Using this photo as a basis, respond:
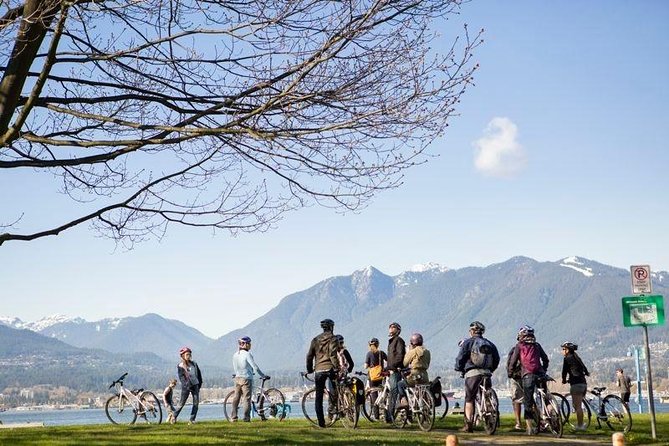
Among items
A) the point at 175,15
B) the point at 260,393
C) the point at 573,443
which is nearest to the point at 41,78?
the point at 175,15

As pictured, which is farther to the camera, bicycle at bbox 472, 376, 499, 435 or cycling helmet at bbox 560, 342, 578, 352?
cycling helmet at bbox 560, 342, 578, 352

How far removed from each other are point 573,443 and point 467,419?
9.75 ft

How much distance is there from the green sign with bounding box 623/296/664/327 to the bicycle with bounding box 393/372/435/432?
4.48 metres

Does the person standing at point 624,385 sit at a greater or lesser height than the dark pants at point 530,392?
greater

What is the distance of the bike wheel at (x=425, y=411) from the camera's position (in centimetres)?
2097

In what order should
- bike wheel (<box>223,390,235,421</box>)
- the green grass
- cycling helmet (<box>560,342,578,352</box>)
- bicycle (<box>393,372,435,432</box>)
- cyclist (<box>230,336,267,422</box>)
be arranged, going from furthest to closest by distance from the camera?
bike wheel (<box>223,390,235,421</box>), cyclist (<box>230,336,267,422</box>), cycling helmet (<box>560,342,578,352</box>), bicycle (<box>393,372,435,432</box>), the green grass

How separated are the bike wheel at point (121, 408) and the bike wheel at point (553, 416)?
1126cm

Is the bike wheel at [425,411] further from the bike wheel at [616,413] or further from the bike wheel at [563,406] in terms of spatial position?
the bike wheel at [616,413]

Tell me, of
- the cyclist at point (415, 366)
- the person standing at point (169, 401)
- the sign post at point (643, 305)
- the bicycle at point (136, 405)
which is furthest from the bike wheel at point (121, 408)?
the sign post at point (643, 305)

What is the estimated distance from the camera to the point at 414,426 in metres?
21.8

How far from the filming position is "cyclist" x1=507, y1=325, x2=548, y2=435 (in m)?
20.2

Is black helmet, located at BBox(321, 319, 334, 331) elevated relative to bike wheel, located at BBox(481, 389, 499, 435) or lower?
elevated

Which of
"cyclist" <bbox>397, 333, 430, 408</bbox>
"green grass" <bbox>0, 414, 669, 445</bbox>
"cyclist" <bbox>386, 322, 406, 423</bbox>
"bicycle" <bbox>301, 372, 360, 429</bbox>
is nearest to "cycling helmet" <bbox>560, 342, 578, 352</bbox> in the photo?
"green grass" <bbox>0, 414, 669, 445</bbox>

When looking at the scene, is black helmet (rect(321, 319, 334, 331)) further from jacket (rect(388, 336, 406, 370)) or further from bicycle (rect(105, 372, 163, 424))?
bicycle (rect(105, 372, 163, 424))
